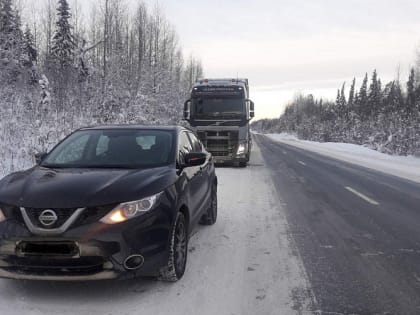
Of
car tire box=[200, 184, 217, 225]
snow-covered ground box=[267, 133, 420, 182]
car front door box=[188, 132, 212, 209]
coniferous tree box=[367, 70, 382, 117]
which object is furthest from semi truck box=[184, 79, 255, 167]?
coniferous tree box=[367, 70, 382, 117]

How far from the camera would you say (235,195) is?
992cm

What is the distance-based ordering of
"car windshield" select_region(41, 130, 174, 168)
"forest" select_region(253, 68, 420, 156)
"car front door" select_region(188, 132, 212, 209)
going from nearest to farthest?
"car windshield" select_region(41, 130, 174, 168) < "car front door" select_region(188, 132, 212, 209) < "forest" select_region(253, 68, 420, 156)

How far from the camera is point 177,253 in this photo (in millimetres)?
4262

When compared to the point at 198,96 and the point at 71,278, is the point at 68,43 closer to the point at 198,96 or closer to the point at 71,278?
the point at 198,96

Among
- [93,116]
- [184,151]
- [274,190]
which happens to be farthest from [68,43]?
[184,151]

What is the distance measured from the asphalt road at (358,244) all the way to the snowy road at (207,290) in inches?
11.2

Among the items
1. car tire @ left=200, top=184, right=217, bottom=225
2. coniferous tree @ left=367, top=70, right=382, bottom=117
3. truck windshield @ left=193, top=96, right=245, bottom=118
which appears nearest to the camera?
car tire @ left=200, top=184, right=217, bottom=225

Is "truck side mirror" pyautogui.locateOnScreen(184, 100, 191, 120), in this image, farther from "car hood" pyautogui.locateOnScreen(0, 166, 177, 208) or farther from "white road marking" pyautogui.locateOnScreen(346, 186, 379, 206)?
"car hood" pyautogui.locateOnScreen(0, 166, 177, 208)

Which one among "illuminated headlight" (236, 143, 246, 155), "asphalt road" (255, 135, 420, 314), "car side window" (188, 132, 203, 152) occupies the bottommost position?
"asphalt road" (255, 135, 420, 314)

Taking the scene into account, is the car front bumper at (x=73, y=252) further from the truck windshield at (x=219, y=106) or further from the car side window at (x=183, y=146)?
the truck windshield at (x=219, y=106)

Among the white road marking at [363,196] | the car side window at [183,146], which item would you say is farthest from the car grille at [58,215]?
the white road marking at [363,196]

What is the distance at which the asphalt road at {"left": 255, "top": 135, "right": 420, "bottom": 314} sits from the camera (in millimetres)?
3938

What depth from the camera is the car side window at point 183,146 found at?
16.6ft

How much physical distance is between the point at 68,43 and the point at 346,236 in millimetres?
41243
